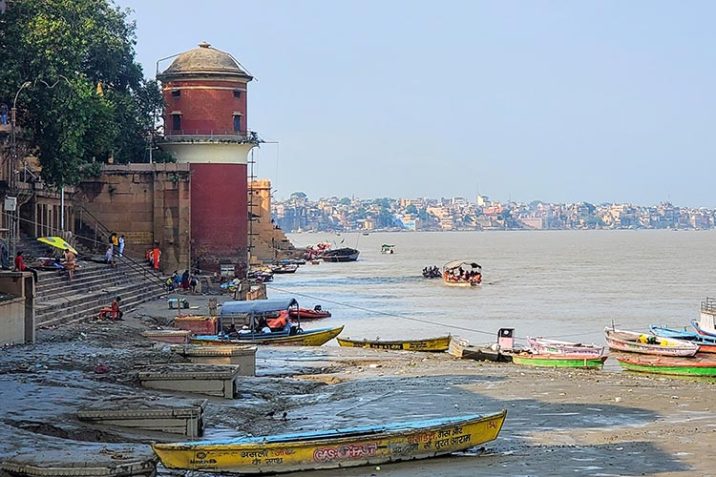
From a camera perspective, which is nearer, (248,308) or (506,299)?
(248,308)

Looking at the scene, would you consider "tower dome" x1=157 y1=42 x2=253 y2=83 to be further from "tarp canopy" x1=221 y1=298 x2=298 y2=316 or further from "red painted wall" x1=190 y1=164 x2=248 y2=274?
"tarp canopy" x1=221 y1=298 x2=298 y2=316

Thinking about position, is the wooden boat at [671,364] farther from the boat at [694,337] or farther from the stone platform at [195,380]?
the stone platform at [195,380]

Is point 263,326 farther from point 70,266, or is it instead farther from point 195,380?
point 195,380

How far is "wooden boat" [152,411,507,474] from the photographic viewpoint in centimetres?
1638

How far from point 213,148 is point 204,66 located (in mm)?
3982

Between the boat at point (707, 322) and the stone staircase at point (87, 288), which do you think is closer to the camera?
the stone staircase at point (87, 288)

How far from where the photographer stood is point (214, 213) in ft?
190

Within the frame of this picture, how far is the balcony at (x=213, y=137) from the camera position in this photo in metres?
57.8

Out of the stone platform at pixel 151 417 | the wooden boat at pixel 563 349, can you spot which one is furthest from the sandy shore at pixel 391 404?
the wooden boat at pixel 563 349

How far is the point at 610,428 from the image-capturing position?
21875 mm

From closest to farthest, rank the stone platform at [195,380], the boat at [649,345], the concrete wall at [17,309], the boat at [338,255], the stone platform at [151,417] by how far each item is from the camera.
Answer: the stone platform at [151,417]
the stone platform at [195,380]
the concrete wall at [17,309]
the boat at [649,345]
the boat at [338,255]

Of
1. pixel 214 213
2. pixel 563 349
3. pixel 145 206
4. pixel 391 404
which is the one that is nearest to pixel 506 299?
pixel 214 213

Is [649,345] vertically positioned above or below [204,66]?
below

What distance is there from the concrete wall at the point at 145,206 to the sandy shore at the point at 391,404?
21.2 metres
